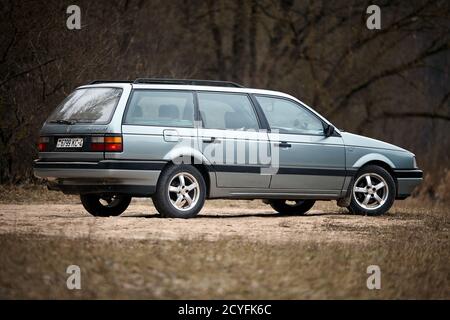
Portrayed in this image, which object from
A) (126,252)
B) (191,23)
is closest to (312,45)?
(191,23)

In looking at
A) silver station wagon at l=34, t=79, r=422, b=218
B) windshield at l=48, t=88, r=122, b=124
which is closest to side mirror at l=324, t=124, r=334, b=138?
silver station wagon at l=34, t=79, r=422, b=218

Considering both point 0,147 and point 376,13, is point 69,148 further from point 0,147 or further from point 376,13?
point 376,13

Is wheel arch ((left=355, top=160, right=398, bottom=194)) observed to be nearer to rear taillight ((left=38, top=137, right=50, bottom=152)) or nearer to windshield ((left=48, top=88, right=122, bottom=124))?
windshield ((left=48, top=88, right=122, bottom=124))

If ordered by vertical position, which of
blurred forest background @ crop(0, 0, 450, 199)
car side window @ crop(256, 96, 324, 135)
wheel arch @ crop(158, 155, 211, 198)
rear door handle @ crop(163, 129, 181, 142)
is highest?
blurred forest background @ crop(0, 0, 450, 199)

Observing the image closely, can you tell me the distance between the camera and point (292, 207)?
15766mm

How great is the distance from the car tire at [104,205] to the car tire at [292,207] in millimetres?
2396

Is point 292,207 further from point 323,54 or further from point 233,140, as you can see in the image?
point 323,54

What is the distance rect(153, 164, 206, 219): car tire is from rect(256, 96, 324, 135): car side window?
1.50 meters

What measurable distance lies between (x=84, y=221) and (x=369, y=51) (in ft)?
58.6

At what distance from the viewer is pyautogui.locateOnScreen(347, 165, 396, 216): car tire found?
14867 millimetres

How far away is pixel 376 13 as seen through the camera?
Result: 93.6ft

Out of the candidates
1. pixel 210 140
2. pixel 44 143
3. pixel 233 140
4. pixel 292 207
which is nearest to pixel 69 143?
pixel 44 143

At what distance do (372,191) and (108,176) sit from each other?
420 cm

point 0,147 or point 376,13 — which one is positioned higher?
point 376,13
